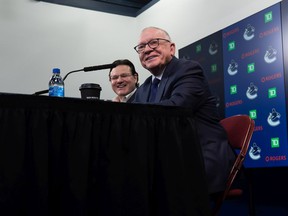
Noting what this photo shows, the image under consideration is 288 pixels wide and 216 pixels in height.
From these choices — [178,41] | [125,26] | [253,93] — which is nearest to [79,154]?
[253,93]

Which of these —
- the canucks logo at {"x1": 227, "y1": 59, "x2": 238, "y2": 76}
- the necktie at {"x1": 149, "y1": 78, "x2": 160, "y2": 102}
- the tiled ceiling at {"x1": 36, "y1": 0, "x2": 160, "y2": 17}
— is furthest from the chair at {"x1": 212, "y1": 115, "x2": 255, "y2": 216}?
the tiled ceiling at {"x1": 36, "y1": 0, "x2": 160, "y2": 17}

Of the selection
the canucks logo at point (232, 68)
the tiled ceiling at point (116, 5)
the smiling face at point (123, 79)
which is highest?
the tiled ceiling at point (116, 5)

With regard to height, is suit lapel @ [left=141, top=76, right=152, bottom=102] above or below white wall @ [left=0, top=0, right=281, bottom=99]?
below

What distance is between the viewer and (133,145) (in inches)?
42.1

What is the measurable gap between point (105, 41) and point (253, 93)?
219cm

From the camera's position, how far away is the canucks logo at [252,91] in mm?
2705

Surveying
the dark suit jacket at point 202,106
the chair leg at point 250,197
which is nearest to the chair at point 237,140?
the dark suit jacket at point 202,106

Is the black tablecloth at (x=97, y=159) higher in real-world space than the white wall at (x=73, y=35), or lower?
lower

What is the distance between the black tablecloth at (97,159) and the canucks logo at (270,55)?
159 cm

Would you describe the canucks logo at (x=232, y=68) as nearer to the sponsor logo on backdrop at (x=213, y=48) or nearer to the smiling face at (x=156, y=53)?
the sponsor logo on backdrop at (x=213, y=48)

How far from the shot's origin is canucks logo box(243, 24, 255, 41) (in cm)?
279

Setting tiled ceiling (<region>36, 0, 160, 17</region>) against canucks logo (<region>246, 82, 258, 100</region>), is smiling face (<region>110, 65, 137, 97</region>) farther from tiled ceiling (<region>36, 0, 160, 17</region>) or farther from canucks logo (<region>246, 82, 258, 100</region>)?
tiled ceiling (<region>36, 0, 160, 17</region>)

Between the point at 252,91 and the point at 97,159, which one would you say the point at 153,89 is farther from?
the point at 252,91

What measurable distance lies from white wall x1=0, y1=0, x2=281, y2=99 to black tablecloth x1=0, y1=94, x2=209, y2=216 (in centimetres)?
241
